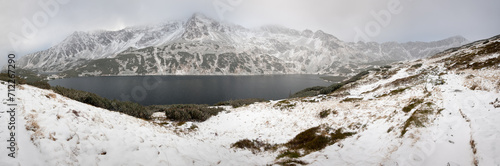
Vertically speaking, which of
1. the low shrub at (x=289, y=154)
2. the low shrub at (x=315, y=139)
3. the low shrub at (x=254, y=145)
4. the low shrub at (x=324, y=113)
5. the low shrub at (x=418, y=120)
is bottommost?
the low shrub at (x=254, y=145)

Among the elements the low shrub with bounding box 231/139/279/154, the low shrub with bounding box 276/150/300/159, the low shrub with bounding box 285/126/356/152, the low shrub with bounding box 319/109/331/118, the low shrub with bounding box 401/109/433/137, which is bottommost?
the low shrub with bounding box 231/139/279/154

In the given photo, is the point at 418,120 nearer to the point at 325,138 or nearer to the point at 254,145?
the point at 325,138

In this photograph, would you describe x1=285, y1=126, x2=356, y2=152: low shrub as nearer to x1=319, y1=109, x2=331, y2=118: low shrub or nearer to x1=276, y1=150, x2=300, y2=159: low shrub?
x1=276, y1=150, x2=300, y2=159: low shrub

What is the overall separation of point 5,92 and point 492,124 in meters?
28.2

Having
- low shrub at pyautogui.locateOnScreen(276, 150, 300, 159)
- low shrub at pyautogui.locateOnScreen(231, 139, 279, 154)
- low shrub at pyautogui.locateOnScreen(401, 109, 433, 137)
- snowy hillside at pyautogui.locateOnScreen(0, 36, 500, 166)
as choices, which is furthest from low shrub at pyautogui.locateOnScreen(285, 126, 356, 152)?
low shrub at pyautogui.locateOnScreen(401, 109, 433, 137)

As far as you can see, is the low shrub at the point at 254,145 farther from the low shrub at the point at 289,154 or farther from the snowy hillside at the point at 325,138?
the low shrub at the point at 289,154

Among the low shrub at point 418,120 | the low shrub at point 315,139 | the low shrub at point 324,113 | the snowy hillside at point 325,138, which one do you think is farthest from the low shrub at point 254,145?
the low shrub at point 418,120

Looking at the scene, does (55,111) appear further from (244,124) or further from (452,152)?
(452,152)

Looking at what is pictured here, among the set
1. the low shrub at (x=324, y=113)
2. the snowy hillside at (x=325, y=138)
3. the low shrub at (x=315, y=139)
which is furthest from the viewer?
the low shrub at (x=324, y=113)

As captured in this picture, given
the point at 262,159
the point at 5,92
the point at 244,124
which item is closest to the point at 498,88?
the point at 262,159

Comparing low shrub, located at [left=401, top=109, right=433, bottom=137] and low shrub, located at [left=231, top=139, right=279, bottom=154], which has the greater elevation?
low shrub, located at [left=401, top=109, right=433, bottom=137]

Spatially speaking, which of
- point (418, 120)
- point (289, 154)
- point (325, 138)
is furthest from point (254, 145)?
point (418, 120)

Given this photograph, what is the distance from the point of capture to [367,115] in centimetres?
1856

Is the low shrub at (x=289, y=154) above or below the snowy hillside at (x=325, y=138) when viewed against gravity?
below
